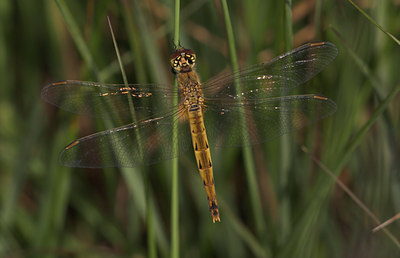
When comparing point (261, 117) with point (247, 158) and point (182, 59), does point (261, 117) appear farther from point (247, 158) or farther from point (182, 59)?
point (182, 59)

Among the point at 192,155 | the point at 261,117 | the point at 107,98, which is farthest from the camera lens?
the point at 192,155

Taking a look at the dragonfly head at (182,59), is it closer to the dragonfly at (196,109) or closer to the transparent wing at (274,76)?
the dragonfly at (196,109)

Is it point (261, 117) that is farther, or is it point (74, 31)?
point (261, 117)

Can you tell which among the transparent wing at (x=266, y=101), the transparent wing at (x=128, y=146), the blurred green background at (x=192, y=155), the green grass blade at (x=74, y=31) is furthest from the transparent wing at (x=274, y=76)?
the green grass blade at (x=74, y=31)

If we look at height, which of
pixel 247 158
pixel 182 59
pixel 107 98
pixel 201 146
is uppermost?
pixel 182 59

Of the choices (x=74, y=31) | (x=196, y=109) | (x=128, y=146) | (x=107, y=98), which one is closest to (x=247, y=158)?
(x=196, y=109)

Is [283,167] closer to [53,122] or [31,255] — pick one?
[31,255]

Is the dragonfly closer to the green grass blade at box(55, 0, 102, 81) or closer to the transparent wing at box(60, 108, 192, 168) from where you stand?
the transparent wing at box(60, 108, 192, 168)

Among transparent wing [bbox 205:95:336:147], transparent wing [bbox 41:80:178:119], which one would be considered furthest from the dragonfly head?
transparent wing [bbox 205:95:336:147]
